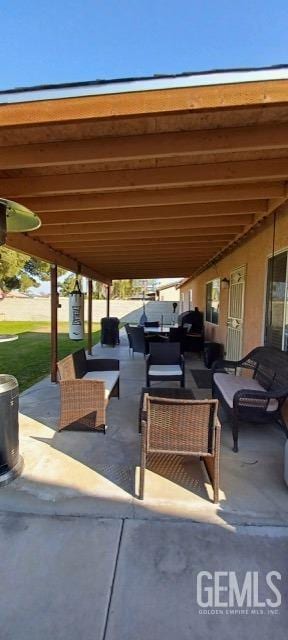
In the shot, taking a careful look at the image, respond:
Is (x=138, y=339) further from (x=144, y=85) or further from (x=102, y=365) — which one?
(x=144, y=85)

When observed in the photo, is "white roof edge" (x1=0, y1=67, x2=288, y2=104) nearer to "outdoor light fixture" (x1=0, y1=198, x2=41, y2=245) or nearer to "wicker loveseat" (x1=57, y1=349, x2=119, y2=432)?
"outdoor light fixture" (x1=0, y1=198, x2=41, y2=245)

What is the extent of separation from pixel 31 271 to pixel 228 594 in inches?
1112

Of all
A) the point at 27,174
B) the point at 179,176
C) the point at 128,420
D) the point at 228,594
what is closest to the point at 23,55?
the point at 27,174

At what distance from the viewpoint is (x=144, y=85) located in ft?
6.39

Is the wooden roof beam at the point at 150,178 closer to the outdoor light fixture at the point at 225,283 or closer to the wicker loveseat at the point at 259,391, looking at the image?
the wicker loveseat at the point at 259,391

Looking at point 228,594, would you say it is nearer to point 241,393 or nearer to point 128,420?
point 241,393

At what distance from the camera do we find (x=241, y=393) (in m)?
3.35

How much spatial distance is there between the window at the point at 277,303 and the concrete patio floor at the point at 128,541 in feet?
Result: 4.83

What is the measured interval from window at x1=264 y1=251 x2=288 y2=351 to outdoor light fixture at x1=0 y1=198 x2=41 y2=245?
117 inches

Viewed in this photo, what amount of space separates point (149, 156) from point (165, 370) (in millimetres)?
3618

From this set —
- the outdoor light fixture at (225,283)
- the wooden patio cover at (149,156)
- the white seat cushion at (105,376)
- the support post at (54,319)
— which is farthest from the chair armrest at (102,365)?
the outdoor light fixture at (225,283)

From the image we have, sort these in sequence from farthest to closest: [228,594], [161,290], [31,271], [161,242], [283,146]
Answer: [161,290] < [31,271] < [161,242] < [283,146] < [228,594]

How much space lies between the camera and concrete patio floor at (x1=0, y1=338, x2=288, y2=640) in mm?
1547

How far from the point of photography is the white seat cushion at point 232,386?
3580mm
